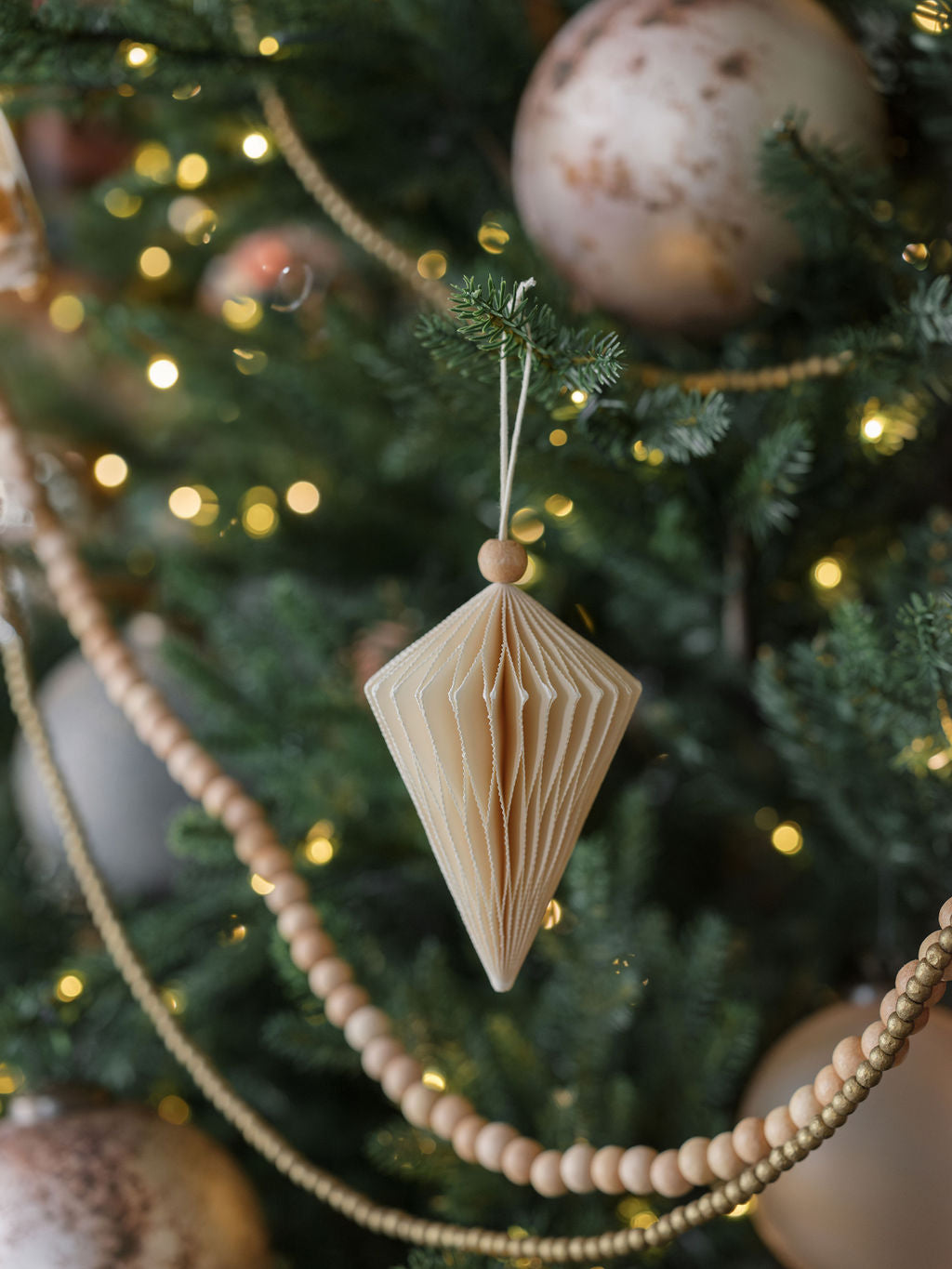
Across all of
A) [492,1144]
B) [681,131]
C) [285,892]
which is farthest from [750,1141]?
[681,131]

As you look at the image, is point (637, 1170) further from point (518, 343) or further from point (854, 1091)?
point (518, 343)

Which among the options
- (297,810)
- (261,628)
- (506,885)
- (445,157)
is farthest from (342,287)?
(506,885)

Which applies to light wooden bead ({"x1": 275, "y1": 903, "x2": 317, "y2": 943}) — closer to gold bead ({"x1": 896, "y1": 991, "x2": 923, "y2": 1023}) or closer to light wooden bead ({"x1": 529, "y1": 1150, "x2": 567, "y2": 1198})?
light wooden bead ({"x1": 529, "y1": 1150, "x2": 567, "y2": 1198})

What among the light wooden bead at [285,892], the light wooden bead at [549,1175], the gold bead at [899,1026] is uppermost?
the gold bead at [899,1026]

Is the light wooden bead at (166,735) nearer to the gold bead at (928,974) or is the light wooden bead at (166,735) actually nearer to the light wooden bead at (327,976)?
the light wooden bead at (327,976)

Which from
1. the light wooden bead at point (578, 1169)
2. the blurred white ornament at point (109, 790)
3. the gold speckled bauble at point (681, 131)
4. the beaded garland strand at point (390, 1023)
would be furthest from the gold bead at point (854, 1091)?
the blurred white ornament at point (109, 790)

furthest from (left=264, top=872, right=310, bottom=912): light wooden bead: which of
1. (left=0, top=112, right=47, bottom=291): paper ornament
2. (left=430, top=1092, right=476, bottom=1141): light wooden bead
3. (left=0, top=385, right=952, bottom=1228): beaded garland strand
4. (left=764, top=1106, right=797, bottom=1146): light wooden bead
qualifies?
(left=0, top=112, right=47, bottom=291): paper ornament

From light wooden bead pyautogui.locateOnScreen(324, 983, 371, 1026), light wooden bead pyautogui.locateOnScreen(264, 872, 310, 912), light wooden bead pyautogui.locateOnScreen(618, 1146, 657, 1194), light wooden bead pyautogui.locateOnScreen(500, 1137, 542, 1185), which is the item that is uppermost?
light wooden bead pyautogui.locateOnScreen(618, 1146, 657, 1194)
